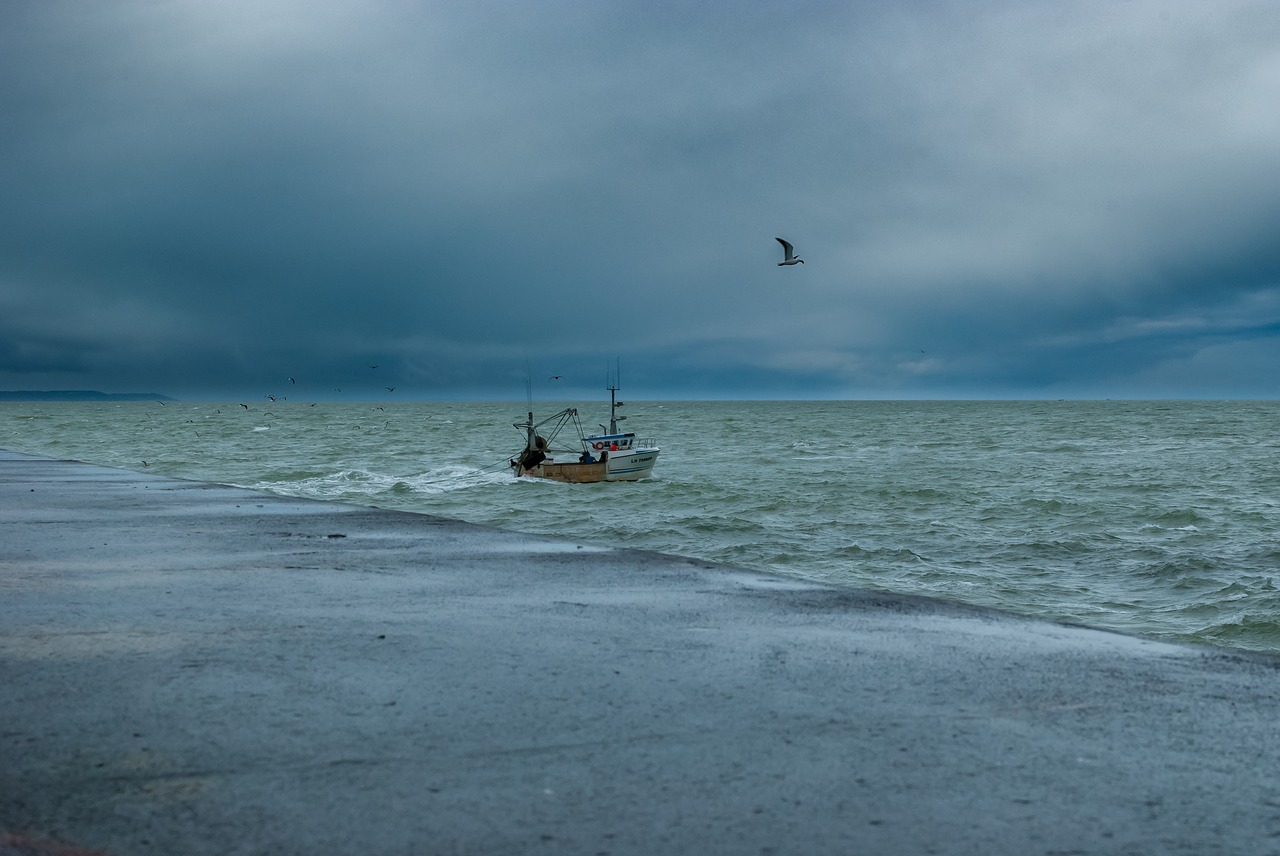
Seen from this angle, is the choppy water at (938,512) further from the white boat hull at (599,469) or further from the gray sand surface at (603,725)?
the gray sand surface at (603,725)

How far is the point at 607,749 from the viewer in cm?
477

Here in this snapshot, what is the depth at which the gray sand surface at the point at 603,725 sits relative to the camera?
3.91 m

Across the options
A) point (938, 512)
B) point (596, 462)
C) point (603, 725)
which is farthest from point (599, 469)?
point (603, 725)

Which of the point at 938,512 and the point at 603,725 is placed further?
the point at 938,512

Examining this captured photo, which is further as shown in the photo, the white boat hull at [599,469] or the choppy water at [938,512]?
the white boat hull at [599,469]

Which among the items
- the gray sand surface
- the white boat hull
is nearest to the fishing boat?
the white boat hull

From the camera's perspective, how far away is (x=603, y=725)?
16.9ft

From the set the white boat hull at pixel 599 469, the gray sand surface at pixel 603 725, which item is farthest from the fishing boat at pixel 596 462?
the gray sand surface at pixel 603 725

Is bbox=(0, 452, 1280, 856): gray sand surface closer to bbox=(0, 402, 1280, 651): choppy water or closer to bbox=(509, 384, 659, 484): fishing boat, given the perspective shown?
bbox=(0, 402, 1280, 651): choppy water

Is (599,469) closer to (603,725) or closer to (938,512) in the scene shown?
(938,512)

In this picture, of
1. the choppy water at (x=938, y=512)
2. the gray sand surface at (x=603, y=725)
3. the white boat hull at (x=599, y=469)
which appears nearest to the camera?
the gray sand surface at (x=603, y=725)

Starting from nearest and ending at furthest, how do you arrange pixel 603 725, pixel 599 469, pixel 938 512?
pixel 603 725
pixel 938 512
pixel 599 469

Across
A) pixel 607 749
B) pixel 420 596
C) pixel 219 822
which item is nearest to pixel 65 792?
pixel 219 822

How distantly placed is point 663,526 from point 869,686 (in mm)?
20593
